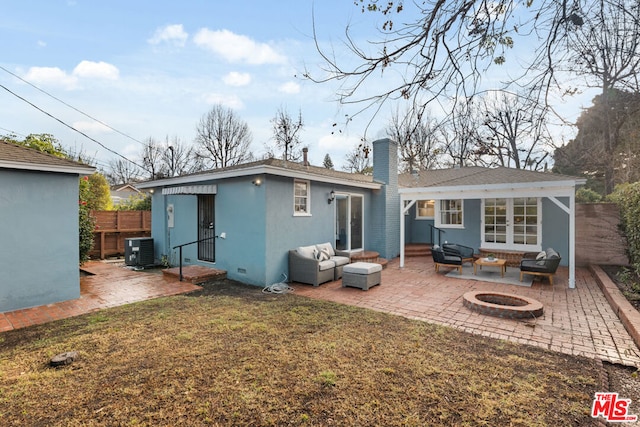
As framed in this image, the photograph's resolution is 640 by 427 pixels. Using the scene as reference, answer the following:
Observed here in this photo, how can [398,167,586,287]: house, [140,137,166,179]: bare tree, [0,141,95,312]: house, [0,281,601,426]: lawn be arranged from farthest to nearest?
1. [140,137,166,179]: bare tree
2. [398,167,586,287]: house
3. [0,141,95,312]: house
4. [0,281,601,426]: lawn

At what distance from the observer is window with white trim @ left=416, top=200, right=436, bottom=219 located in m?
13.7

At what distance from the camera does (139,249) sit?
35.1 ft

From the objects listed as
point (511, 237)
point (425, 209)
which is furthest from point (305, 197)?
point (511, 237)

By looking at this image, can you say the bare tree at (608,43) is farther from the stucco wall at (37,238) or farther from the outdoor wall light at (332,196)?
the stucco wall at (37,238)

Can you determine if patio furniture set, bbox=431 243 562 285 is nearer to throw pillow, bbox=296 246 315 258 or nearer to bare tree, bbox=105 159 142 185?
throw pillow, bbox=296 246 315 258

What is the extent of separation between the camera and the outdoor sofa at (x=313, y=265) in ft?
26.2

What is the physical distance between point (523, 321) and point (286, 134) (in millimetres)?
20660

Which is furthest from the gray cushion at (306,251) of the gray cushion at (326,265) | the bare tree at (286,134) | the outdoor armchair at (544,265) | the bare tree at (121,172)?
the bare tree at (121,172)

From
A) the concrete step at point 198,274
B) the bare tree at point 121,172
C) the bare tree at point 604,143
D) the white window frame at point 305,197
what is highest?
the bare tree at point 121,172

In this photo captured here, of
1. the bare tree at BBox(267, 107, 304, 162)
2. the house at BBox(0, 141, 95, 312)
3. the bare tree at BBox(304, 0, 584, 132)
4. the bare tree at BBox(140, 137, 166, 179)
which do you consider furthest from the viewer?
the bare tree at BBox(140, 137, 166, 179)

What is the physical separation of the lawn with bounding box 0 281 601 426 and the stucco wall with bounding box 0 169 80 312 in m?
1.46

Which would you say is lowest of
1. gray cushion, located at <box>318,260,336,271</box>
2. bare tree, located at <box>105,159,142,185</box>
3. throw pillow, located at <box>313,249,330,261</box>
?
gray cushion, located at <box>318,260,336,271</box>

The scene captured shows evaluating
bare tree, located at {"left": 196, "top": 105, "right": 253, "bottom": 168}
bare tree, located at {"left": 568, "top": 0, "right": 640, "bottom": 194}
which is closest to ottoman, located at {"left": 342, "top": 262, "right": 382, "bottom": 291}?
bare tree, located at {"left": 568, "top": 0, "right": 640, "bottom": 194}

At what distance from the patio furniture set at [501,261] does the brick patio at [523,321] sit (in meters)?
0.38
